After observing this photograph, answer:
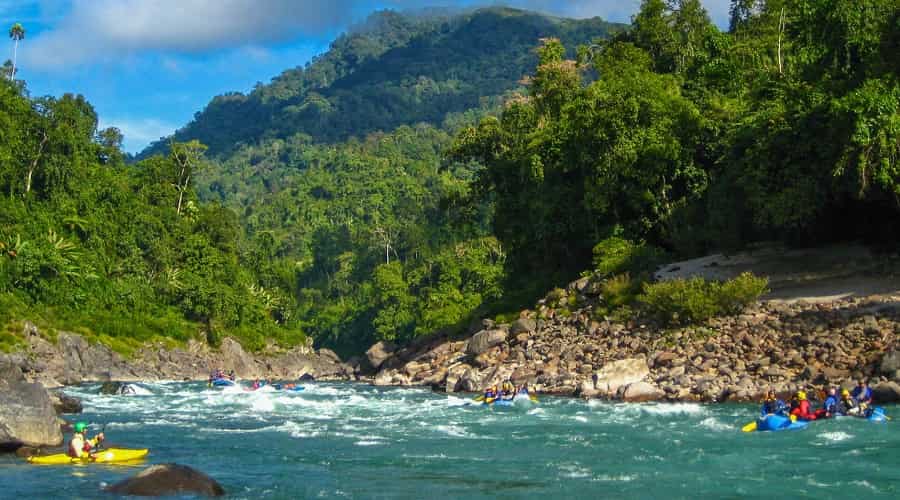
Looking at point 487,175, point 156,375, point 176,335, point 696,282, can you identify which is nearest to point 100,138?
point 176,335

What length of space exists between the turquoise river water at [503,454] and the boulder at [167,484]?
394 millimetres

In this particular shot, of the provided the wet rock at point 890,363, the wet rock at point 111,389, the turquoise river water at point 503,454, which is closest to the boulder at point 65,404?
the turquoise river water at point 503,454

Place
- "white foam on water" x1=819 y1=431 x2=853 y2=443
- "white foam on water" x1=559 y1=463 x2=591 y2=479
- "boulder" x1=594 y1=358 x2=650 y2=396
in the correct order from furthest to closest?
"boulder" x1=594 y1=358 x2=650 y2=396
"white foam on water" x1=819 y1=431 x2=853 y2=443
"white foam on water" x1=559 y1=463 x2=591 y2=479

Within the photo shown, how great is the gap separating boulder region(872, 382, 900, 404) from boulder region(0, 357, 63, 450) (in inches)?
779

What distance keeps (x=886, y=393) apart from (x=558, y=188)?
2180 cm

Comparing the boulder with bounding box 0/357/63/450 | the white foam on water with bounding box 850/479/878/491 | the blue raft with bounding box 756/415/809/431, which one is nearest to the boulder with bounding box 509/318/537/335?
the blue raft with bounding box 756/415/809/431

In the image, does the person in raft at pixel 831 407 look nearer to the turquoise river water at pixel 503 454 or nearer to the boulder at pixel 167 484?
the turquoise river water at pixel 503 454

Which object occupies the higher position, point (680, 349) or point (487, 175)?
point (487, 175)

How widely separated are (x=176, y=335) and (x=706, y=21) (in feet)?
128

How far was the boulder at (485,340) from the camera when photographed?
39.6m

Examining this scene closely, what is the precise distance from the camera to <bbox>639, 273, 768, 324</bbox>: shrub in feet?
108

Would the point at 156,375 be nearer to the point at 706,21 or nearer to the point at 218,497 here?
the point at 706,21

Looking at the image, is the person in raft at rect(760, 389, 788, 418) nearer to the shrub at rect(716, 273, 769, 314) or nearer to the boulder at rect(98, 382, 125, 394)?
the shrub at rect(716, 273, 769, 314)

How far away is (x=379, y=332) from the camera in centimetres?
8450
